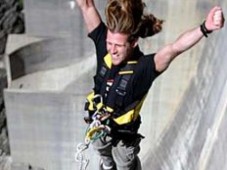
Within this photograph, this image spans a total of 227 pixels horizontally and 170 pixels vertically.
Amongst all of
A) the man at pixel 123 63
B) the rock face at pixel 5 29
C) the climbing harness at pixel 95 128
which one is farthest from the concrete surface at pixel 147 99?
the climbing harness at pixel 95 128

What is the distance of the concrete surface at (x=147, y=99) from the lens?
224 inches

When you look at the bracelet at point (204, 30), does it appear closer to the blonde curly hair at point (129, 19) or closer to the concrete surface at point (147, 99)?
the blonde curly hair at point (129, 19)

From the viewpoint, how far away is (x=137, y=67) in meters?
2.46

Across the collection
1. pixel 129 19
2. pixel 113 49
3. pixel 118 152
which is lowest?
pixel 118 152

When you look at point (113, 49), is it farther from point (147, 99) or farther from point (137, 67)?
point (147, 99)

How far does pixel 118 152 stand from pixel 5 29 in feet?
18.9

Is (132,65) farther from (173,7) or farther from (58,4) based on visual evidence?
(58,4)

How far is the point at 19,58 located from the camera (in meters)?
7.05

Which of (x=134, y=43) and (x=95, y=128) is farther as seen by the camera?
(x=95, y=128)

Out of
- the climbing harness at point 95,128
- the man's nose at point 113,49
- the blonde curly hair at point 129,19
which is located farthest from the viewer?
the climbing harness at point 95,128

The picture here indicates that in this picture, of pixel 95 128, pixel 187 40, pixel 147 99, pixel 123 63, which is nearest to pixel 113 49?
pixel 123 63

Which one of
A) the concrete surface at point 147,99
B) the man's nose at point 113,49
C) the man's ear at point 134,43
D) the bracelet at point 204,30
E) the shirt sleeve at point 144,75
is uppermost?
the bracelet at point 204,30

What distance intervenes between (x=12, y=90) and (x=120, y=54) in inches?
188

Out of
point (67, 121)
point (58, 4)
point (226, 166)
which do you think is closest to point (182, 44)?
point (226, 166)
